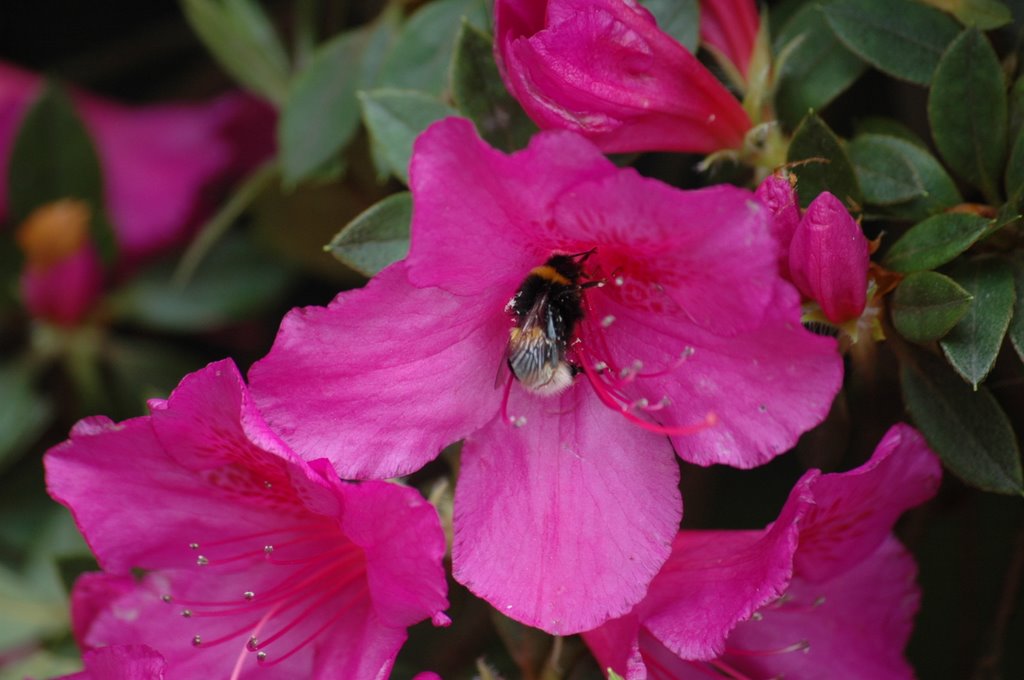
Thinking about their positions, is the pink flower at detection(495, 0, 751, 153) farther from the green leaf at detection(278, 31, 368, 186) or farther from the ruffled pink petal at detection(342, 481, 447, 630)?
the green leaf at detection(278, 31, 368, 186)

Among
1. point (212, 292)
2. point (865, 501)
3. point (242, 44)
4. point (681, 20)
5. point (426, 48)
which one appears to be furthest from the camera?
point (212, 292)

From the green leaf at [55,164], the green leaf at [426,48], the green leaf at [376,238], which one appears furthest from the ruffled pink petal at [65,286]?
the green leaf at [376,238]

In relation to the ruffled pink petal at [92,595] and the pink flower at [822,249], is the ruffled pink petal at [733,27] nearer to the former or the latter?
the pink flower at [822,249]

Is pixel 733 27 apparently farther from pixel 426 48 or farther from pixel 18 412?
pixel 18 412

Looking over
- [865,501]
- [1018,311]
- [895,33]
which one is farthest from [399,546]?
[895,33]

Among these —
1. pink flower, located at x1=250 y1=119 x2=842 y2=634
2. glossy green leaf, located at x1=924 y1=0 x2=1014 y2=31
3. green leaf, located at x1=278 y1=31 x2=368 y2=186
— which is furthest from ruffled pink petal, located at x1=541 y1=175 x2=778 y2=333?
green leaf, located at x1=278 y1=31 x2=368 y2=186
